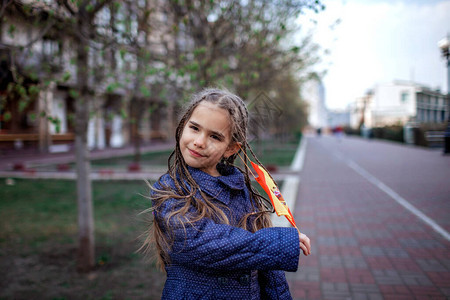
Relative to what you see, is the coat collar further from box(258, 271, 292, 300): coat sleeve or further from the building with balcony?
the building with balcony

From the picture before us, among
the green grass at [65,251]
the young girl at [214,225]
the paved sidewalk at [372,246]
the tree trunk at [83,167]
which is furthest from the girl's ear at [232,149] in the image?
the tree trunk at [83,167]

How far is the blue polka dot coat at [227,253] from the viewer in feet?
4.19

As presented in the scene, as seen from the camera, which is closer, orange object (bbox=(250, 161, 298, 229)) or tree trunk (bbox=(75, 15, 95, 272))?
orange object (bbox=(250, 161, 298, 229))

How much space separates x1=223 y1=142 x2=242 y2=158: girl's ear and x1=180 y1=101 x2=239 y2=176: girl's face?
10 cm

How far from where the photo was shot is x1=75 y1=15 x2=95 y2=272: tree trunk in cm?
412

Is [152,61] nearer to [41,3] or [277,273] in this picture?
[41,3]

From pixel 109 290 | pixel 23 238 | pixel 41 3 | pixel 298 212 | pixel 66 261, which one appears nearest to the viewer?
pixel 41 3

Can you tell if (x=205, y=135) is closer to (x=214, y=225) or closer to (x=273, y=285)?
(x=214, y=225)

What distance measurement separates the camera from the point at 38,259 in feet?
14.7

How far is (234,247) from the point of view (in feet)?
4.23

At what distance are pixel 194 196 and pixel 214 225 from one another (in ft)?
0.57

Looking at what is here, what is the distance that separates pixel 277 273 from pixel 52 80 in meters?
3.62

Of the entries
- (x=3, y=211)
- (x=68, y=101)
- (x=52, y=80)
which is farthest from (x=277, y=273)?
(x=68, y=101)

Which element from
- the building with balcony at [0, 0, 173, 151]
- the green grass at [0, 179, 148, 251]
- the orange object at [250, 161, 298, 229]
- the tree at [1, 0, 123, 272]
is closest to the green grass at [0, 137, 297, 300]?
the green grass at [0, 179, 148, 251]
